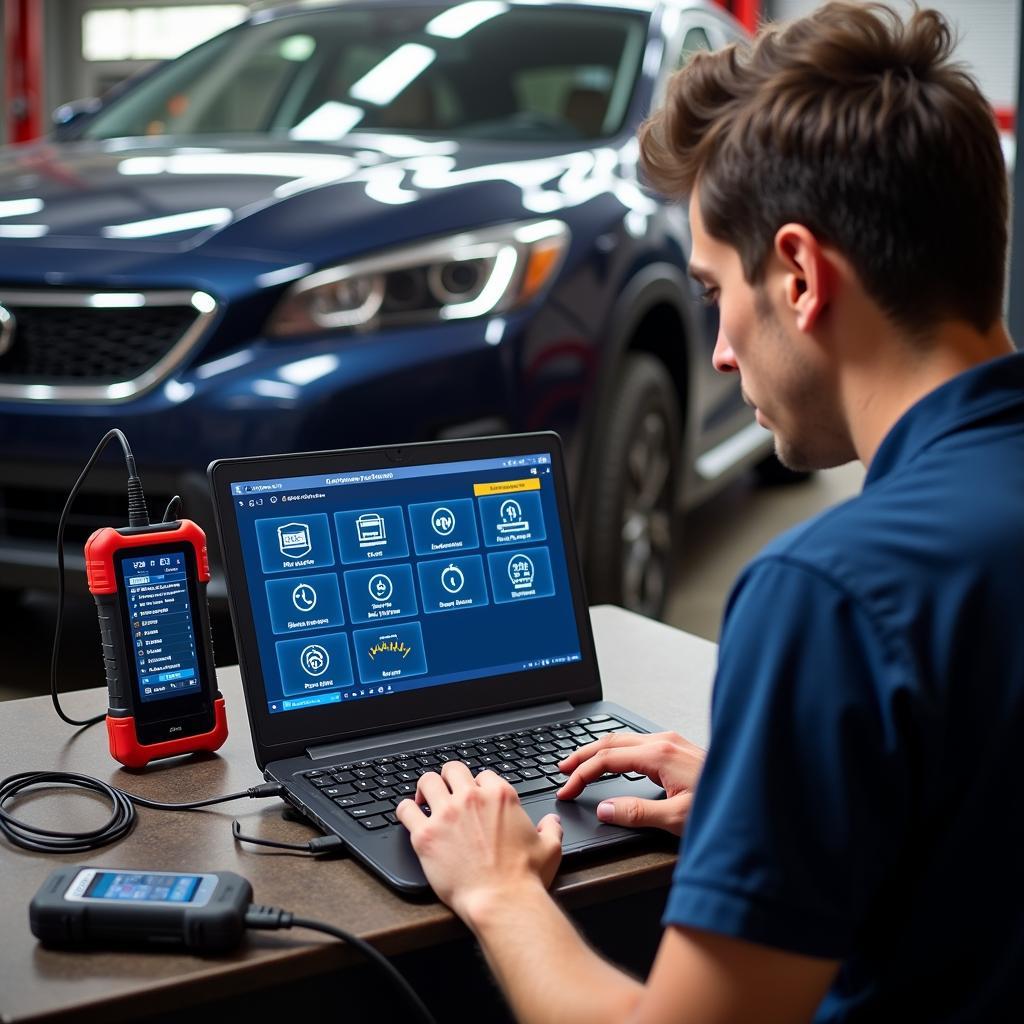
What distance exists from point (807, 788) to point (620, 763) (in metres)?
0.47

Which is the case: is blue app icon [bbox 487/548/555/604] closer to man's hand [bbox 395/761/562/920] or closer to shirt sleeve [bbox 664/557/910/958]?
man's hand [bbox 395/761/562/920]

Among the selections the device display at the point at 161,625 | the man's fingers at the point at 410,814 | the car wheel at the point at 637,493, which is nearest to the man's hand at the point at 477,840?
the man's fingers at the point at 410,814

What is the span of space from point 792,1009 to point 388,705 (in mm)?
641

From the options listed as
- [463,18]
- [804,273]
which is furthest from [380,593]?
[463,18]

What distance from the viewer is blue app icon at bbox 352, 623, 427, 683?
143cm

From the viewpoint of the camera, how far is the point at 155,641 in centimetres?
142

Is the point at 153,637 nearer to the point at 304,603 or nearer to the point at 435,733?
the point at 304,603

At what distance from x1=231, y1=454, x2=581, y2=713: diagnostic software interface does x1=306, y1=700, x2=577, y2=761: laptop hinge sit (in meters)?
0.04

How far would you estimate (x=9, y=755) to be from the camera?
142 cm

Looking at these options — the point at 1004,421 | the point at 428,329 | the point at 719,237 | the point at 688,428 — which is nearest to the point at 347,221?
the point at 428,329

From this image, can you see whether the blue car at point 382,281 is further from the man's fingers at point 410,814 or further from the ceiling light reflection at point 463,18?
the man's fingers at point 410,814

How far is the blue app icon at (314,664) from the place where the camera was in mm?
1394

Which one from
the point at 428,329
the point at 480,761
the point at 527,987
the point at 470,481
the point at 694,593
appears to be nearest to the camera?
the point at 527,987

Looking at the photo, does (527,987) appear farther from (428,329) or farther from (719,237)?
(428,329)
